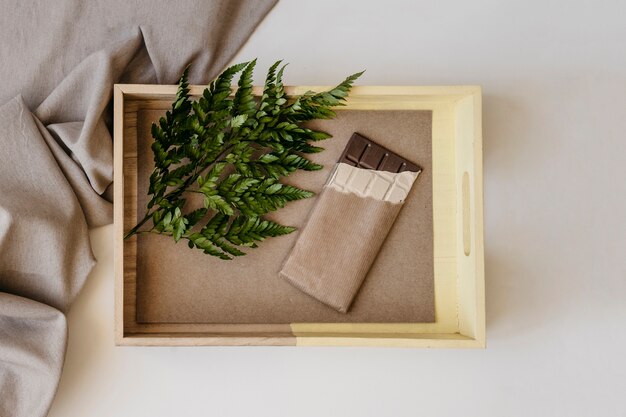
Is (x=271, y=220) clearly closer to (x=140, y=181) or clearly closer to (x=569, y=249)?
(x=140, y=181)

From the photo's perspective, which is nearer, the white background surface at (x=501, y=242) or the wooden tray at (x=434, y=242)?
the wooden tray at (x=434, y=242)

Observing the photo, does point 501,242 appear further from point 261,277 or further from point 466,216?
point 261,277

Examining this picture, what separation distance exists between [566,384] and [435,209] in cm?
48

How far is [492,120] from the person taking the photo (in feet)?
3.82

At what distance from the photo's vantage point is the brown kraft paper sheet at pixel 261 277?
3.54ft

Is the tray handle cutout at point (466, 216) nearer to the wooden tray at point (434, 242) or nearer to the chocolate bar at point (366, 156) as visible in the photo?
the wooden tray at point (434, 242)

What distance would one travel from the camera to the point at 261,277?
42.6 inches

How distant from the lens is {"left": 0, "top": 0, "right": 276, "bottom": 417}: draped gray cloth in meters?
1.03

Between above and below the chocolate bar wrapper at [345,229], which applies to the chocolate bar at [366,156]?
above

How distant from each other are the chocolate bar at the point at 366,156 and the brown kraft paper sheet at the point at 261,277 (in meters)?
0.02

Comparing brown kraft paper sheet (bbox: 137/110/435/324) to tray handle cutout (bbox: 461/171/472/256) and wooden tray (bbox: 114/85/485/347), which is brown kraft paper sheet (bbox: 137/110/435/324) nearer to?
wooden tray (bbox: 114/85/485/347)

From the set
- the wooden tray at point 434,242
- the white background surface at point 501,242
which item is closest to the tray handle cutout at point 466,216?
the wooden tray at point 434,242

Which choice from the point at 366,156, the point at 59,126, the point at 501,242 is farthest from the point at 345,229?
the point at 59,126

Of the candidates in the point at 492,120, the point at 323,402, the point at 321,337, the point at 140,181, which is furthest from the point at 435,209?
the point at 140,181
